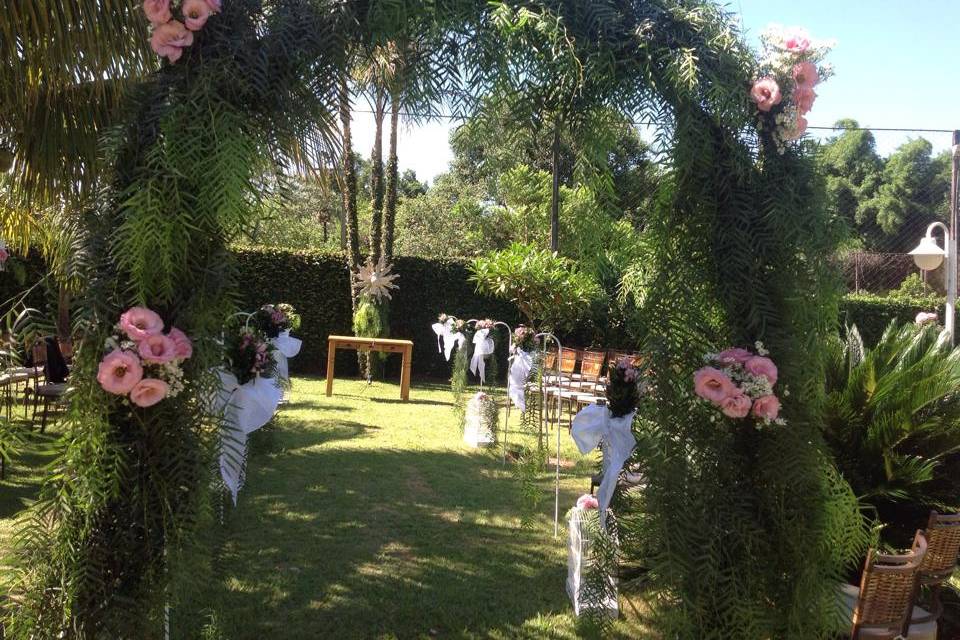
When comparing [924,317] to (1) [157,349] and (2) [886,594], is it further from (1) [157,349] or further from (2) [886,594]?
(1) [157,349]

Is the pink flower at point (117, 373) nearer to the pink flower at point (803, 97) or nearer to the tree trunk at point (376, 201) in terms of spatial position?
the pink flower at point (803, 97)

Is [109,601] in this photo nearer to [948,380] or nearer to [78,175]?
[78,175]

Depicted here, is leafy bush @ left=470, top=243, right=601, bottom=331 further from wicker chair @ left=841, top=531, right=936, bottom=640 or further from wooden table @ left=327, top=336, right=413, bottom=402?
wicker chair @ left=841, top=531, right=936, bottom=640

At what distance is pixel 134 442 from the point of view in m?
1.92

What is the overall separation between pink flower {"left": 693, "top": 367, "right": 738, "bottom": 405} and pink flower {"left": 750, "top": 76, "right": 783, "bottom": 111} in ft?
2.72

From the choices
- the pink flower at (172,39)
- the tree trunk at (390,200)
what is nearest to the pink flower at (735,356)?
the pink flower at (172,39)

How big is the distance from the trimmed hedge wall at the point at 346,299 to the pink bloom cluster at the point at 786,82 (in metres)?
10.4

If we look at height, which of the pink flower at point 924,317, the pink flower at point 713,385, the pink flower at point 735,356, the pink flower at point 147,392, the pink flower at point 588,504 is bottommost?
the pink flower at point 588,504

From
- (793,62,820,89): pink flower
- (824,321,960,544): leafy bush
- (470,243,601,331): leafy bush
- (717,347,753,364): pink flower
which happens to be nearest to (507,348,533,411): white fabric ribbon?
(470,243,601,331): leafy bush

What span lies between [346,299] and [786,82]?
35.4 feet

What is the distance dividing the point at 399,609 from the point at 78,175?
2702 millimetres

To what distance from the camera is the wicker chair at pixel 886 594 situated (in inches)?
108

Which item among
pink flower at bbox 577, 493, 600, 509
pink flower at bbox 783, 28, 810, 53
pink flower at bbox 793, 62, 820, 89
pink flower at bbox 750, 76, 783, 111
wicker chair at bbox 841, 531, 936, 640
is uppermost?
pink flower at bbox 783, 28, 810, 53

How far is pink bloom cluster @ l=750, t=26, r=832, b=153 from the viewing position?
7.07ft
